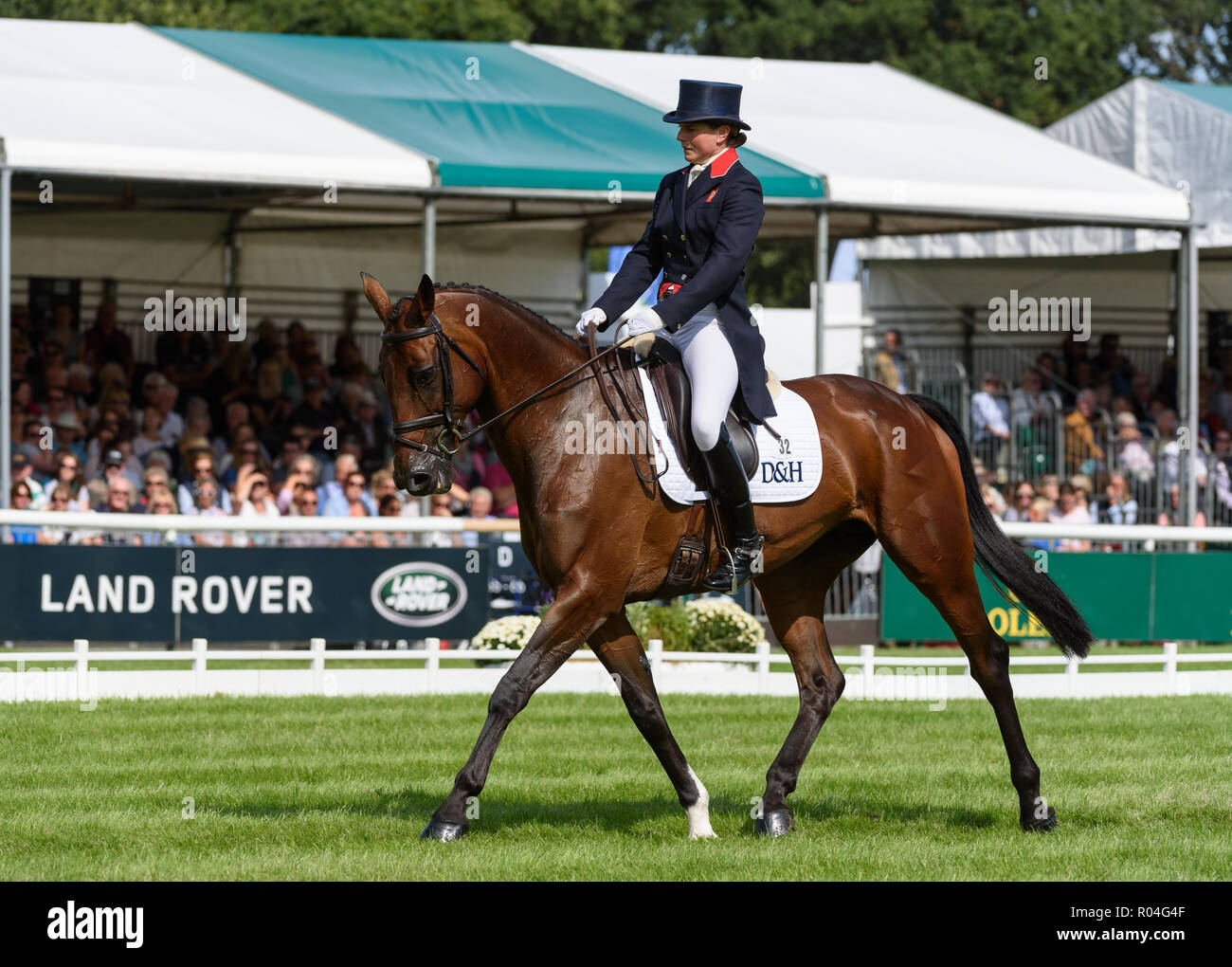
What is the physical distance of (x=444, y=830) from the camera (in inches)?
256

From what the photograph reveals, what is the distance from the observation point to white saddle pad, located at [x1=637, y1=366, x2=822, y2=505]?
686cm

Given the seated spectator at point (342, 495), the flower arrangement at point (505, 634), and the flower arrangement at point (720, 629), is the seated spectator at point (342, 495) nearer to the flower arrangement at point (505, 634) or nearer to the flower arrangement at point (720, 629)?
the flower arrangement at point (505, 634)

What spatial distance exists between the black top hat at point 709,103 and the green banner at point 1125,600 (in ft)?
25.1

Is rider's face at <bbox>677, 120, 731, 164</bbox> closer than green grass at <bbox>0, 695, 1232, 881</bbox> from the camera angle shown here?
No

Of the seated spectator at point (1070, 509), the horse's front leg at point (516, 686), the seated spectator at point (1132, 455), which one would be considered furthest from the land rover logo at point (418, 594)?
the seated spectator at point (1132, 455)

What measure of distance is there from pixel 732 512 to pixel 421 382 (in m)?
1.38

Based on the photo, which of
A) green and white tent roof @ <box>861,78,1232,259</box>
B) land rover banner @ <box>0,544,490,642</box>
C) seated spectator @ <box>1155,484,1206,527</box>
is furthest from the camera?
green and white tent roof @ <box>861,78,1232,259</box>

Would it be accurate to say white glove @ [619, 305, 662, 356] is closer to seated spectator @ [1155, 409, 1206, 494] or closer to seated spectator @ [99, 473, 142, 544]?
seated spectator @ [99, 473, 142, 544]

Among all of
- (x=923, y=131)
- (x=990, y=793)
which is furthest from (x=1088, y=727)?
(x=923, y=131)

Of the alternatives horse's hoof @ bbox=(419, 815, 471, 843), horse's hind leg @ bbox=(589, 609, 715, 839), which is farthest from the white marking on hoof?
horse's hoof @ bbox=(419, 815, 471, 843)

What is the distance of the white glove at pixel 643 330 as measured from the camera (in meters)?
6.71

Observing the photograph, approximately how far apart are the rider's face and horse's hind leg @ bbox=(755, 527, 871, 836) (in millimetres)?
1828

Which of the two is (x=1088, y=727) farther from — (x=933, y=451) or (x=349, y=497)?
(x=349, y=497)
